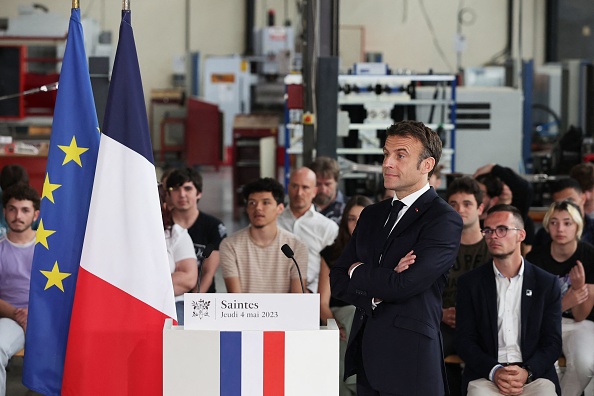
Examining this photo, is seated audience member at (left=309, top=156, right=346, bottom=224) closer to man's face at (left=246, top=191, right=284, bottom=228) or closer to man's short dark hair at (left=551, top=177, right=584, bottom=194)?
man's short dark hair at (left=551, top=177, right=584, bottom=194)

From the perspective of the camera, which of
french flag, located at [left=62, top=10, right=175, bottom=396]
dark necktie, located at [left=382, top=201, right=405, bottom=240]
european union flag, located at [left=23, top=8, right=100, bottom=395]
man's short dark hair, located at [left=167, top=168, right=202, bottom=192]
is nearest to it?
dark necktie, located at [left=382, top=201, right=405, bottom=240]

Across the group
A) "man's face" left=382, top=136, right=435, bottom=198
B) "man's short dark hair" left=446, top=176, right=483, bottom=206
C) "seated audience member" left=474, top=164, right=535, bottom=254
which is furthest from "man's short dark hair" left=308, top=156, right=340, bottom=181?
"man's face" left=382, top=136, right=435, bottom=198

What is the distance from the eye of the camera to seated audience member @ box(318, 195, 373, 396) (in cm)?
521

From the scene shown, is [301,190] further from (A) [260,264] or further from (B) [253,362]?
(B) [253,362]

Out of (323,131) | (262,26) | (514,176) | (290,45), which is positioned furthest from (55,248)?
(262,26)

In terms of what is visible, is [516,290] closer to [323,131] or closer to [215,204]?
[323,131]

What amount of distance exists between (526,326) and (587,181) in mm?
2742

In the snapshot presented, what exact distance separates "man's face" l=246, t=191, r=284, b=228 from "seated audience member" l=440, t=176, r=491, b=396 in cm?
98

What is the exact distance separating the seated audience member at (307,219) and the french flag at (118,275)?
2077mm

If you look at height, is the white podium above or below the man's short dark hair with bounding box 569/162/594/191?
below

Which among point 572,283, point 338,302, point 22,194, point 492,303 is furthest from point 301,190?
point 492,303

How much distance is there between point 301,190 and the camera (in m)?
6.27

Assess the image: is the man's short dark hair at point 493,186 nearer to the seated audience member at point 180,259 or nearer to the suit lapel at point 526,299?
the suit lapel at point 526,299

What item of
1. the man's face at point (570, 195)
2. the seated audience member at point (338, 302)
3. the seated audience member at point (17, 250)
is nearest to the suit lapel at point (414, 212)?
the seated audience member at point (338, 302)
